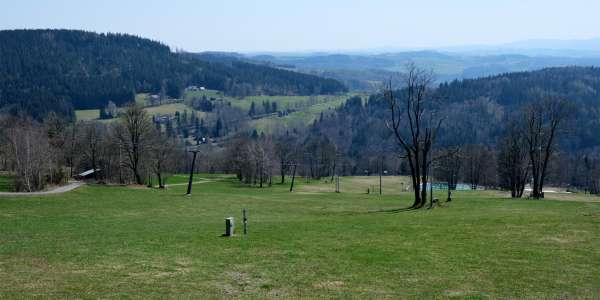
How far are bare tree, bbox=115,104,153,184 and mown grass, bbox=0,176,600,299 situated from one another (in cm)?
3682

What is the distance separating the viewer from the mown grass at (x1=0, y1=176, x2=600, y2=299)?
15.1 m

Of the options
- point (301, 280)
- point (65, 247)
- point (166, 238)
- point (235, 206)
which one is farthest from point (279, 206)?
point (301, 280)

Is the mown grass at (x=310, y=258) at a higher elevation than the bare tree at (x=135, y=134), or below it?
below

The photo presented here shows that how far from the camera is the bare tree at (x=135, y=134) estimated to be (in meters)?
67.3

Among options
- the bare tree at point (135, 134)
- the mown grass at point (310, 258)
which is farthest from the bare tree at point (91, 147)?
the mown grass at point (310, 258)

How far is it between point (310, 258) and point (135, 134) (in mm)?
53485

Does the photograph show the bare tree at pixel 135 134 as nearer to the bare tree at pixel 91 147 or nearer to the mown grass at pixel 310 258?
the bare tree at pixel 91 147

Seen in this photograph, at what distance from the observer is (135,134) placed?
222 feet

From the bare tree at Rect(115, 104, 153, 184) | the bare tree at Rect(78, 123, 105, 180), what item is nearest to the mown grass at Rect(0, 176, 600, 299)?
the bare tree at Rect(115, 104, 153, 184)

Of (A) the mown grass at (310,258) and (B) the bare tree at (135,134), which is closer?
(A) the mown grass at (310,258)

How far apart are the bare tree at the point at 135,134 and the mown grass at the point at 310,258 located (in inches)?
1450

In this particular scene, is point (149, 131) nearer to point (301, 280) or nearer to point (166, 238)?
point (166, 238)

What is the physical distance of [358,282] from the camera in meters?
16.0

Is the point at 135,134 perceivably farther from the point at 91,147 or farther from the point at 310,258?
the point at 310,258
